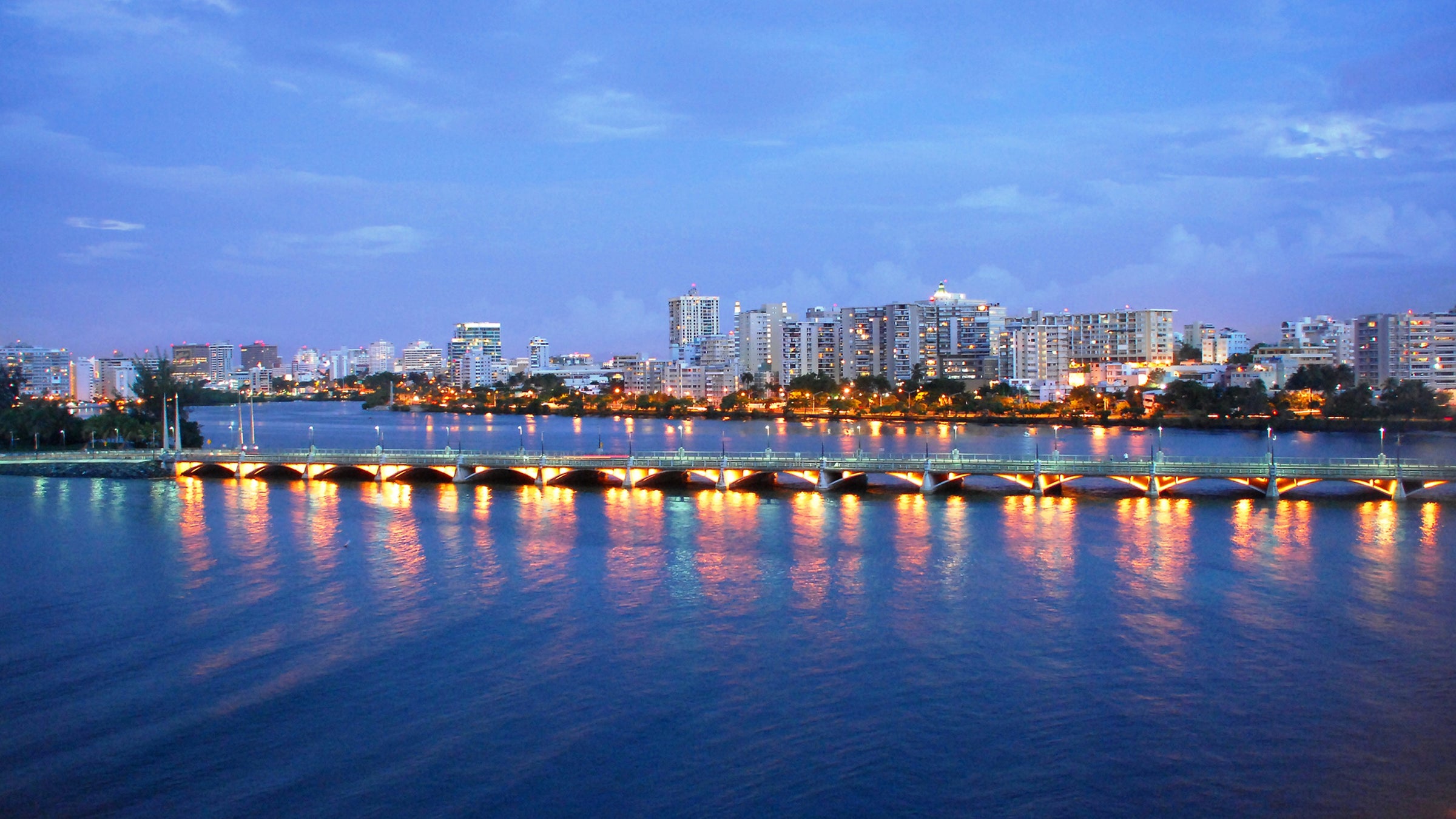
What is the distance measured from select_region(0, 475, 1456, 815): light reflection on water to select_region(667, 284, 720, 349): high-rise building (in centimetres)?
12225

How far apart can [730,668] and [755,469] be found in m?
16.6

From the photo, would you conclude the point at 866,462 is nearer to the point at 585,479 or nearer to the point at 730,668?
the point at 585,479

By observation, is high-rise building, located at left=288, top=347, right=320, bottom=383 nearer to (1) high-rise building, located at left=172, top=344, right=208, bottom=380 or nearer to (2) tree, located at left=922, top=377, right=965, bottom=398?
(1) high-rise building, located at left=172, top=344, right=208, bottom=380

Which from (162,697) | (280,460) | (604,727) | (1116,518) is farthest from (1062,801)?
(280,460)

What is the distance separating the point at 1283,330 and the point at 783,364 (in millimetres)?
52436

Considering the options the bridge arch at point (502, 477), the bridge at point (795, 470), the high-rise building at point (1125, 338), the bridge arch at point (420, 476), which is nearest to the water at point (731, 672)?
the bridge at point (795, 470)

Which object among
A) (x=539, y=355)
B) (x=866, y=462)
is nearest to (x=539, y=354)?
(x=539, y=355)

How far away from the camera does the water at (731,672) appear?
862 centimetres

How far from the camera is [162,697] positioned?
1059 centimetres

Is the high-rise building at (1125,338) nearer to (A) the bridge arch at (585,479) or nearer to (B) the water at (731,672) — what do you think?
(A) the bridge arch at (585,479)

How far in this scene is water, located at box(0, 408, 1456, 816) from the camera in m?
8.62

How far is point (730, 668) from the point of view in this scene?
38.3ft

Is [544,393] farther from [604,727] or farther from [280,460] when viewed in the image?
[604,727]

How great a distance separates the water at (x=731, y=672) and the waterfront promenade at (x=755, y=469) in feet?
16.1
